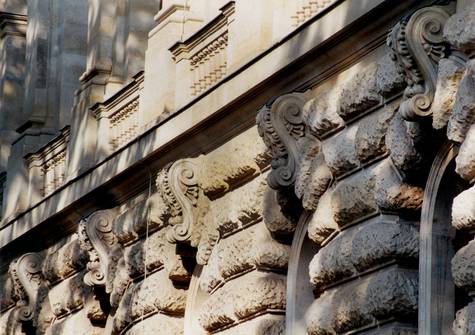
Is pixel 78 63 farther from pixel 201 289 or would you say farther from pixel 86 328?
pixel 201 289


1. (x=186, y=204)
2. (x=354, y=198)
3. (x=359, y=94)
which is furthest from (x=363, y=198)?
(x=186, y=204)

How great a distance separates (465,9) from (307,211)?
359 centimetres

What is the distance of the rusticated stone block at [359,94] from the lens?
19.0 m

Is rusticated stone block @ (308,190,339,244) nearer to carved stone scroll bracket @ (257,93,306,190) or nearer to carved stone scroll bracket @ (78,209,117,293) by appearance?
carved stone scroll bracket @ (257,93,306,190)

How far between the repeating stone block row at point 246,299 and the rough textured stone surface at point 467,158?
421 cm

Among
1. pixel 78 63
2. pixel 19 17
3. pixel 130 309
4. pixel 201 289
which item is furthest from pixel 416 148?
pixel 19 17

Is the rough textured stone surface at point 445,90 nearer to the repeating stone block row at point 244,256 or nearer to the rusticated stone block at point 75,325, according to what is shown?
the repeating stone block row at point 244,256

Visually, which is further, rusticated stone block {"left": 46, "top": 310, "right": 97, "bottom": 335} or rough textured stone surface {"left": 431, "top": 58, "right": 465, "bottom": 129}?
rusticated stone block {"left": 46, "top": 310, "right": 97, "bottom": 335}

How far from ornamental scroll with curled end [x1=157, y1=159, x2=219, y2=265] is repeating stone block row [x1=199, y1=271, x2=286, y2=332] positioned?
2.86 ft

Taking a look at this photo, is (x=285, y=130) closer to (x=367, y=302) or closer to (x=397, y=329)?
(x=367, y=302)

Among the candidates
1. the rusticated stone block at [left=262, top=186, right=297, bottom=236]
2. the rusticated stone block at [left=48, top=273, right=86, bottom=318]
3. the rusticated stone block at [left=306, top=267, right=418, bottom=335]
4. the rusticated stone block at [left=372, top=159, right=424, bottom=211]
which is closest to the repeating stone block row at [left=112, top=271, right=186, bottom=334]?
the rusticated stone block at [left=48, top=273, right=86, bottom=318]

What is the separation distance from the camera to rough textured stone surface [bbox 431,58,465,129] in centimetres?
1736

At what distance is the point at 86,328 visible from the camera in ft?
87.5

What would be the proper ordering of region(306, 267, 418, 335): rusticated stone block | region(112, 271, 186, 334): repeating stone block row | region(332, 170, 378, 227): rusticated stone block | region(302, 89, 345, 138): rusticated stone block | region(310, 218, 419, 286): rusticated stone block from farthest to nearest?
1. region(112, 271, 186, 334): repeating stone block row
2. region(302, 89, 345, 138): rusticated stone block
3. region(332, 170, 378, 227): rusticated stone block
4. region(310, 218, 419, 286): rusticated stone block
5. region(306, 267, 418, 335): rusticated stone block
